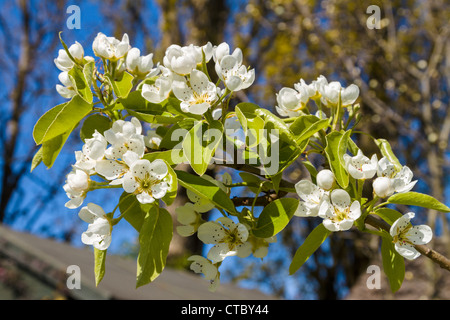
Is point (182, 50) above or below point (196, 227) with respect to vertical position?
above

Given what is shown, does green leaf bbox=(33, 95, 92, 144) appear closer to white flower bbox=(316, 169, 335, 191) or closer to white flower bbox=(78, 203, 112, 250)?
white flower bbox=(78, 203, 112, 250)

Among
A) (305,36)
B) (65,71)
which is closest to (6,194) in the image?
(305,36)

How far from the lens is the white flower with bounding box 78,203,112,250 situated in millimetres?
750

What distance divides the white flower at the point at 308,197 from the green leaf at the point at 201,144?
0.15m

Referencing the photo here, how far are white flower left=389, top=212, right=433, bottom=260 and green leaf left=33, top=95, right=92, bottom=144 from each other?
518mm

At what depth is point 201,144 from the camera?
2.35 feet

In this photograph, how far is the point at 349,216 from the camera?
711mm

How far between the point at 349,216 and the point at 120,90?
1.45 ft

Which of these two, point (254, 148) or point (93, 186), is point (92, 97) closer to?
point (93, 186)

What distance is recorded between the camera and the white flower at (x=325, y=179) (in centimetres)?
73

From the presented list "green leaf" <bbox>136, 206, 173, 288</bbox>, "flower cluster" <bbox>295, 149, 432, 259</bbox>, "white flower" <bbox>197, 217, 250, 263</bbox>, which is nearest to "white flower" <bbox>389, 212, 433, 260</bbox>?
"flower cluster" <bbox>295, 149, 432, 259</bbox>

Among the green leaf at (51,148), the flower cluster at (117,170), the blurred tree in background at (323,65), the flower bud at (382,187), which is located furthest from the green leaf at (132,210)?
the blurred tree in background at (323,65)
